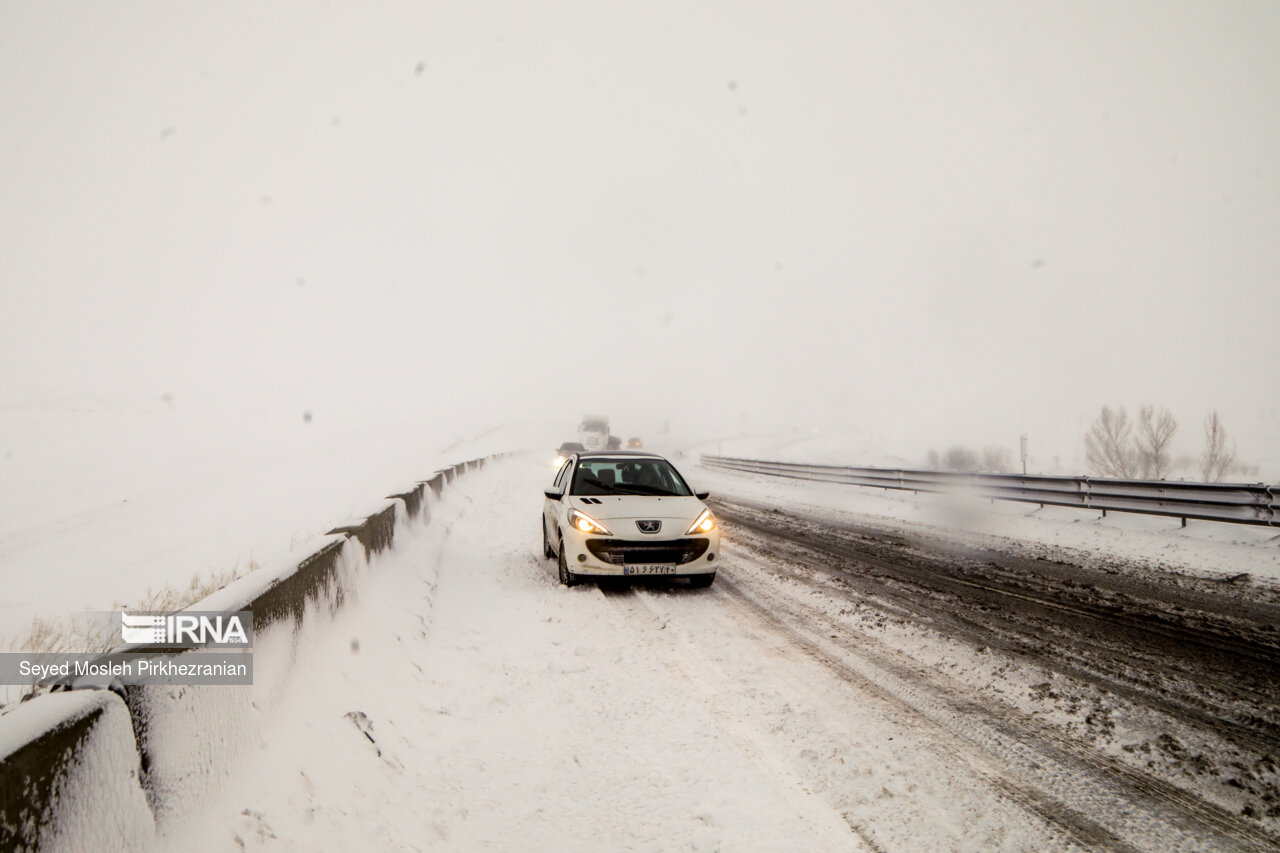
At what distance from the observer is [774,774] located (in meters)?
3.18

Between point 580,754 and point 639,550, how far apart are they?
3.69 m

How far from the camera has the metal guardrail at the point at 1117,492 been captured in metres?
9.00

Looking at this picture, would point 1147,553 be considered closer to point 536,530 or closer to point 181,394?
Result: point 536,530

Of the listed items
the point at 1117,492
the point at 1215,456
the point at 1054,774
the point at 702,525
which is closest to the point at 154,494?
the point at 702,525

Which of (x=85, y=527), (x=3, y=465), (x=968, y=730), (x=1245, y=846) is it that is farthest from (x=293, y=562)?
(x=3, y=465)

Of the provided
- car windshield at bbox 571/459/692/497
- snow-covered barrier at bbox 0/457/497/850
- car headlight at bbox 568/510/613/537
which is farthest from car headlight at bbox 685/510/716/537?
snow-covered barrier at bbox 0/457/497/850

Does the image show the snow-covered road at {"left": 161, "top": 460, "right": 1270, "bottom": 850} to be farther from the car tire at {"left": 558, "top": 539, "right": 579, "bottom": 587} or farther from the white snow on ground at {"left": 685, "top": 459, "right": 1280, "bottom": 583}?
the white snow on ground at {"left": 685, "top": 459, "right": 1280, "bottom": 583}

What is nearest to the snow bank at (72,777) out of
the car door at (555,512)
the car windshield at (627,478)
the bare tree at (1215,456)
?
the car door at (555,512)

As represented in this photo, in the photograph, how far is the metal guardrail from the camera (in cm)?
900

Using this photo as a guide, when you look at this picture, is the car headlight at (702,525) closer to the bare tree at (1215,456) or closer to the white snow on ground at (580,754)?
the white snow on ground at (580,754)

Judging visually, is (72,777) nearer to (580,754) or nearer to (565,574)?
(580,754)

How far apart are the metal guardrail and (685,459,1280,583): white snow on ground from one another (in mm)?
281

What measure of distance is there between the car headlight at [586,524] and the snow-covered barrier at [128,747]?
3.99m

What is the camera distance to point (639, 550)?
713 cm
